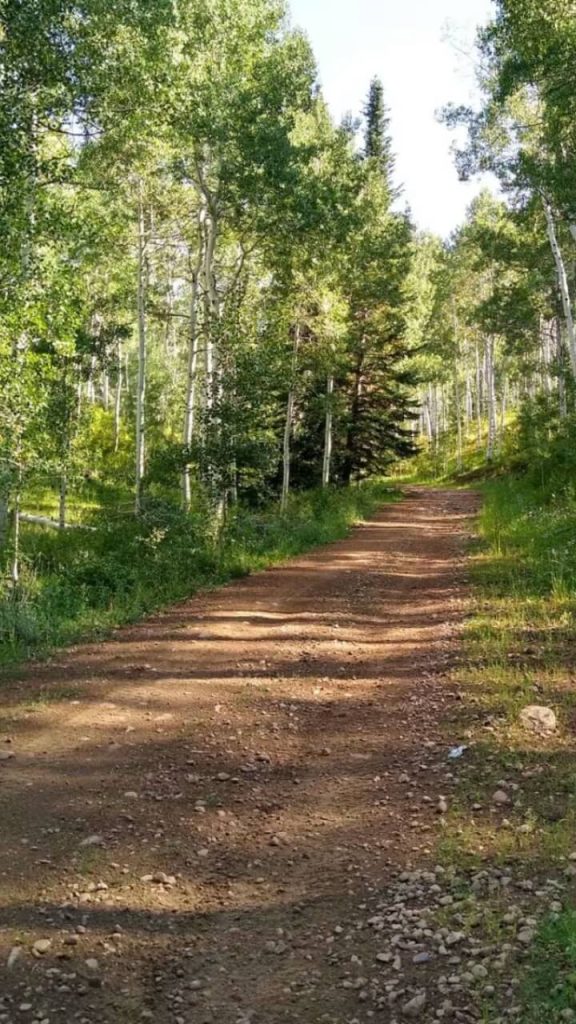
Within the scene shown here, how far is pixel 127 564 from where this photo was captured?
12.9m

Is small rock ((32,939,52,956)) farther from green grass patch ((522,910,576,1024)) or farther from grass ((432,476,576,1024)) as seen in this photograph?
green grass patch ((522,910,576,1024))

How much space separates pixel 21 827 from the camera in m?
4.57

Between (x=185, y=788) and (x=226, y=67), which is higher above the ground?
(x=226, y=67)

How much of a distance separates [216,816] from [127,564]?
8460 mm

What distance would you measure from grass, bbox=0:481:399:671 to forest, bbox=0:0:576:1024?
0.07 meters

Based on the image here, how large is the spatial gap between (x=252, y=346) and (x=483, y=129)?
396 inches

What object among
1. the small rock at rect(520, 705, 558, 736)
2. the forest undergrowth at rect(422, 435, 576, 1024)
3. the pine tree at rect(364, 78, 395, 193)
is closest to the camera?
the forest undergrowth at rect(422, 435, 576, 1024)

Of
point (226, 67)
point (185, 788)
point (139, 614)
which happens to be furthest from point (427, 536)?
point (185, 788)

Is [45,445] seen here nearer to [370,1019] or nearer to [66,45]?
[66,45]

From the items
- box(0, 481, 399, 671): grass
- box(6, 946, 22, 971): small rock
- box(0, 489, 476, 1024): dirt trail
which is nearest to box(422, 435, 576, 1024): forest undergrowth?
box(0, 489, 476, 1024): dirt trail

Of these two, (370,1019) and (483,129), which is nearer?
(370,1019)

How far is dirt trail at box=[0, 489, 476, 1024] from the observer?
11.0ft

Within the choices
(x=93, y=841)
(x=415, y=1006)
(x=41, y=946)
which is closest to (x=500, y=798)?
(x=415, y=1006)

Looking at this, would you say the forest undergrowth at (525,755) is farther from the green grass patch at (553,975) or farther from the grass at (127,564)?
the grass at (127,564)
